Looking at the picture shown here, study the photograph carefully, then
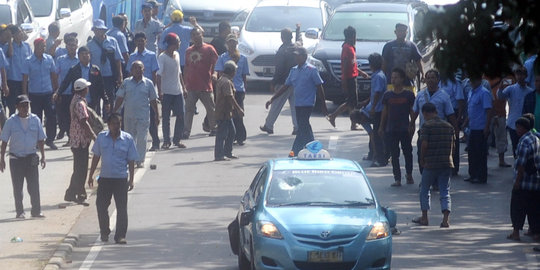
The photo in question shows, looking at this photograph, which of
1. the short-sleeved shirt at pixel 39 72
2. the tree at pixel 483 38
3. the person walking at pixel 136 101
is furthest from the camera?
the short-sleeved shirt at pixel 39 72

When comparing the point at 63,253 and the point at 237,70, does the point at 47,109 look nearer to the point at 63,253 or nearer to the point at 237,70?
the point at 237,70

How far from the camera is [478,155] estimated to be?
19234mm

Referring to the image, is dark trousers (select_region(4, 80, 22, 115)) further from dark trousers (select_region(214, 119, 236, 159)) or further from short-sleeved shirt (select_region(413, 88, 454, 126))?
short-sleeved shirt (select_region(413, 88, 454, 126))

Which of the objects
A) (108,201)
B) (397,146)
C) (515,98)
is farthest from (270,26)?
(108,201)

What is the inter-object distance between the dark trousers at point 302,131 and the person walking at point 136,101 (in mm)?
2468

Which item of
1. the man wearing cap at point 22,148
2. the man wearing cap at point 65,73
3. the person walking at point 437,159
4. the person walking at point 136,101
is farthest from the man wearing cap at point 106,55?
the person walking at point 437,159

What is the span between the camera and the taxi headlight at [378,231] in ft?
43.5

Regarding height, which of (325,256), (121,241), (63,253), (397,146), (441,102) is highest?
(441,102)

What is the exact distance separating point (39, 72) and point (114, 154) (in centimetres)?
667

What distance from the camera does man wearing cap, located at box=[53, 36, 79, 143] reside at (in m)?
22.0

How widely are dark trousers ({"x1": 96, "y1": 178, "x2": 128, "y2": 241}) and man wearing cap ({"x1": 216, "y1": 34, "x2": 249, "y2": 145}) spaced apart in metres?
6.54

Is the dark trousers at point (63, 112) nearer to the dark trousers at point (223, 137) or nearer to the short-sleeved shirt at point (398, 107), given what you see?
the dark trousers at point (223, 137)

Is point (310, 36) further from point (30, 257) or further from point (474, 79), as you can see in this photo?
point (474, 79)

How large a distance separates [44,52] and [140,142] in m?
4.36
